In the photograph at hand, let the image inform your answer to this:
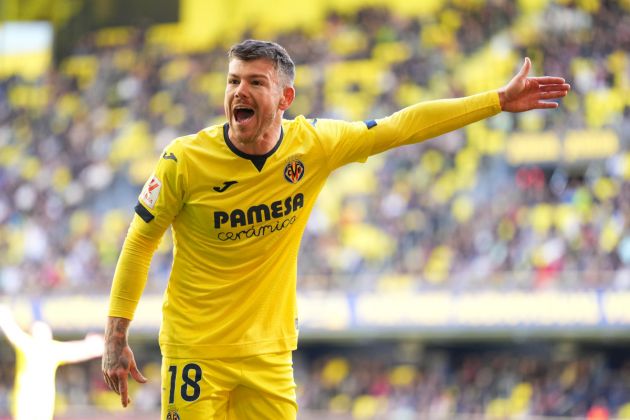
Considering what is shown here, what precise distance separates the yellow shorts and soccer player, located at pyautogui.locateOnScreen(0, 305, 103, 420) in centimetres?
303

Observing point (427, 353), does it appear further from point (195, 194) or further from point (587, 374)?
point (195, 194)

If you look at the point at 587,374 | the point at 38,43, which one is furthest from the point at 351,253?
the point at 38,43

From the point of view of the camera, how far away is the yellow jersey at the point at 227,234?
450cm

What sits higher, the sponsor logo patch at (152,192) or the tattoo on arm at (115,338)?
the sponsor logo patch at (152,192)

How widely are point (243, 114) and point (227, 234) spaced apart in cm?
48

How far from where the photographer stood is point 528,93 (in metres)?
4.86

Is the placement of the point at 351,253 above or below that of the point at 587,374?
above

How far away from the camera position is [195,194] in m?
4.52

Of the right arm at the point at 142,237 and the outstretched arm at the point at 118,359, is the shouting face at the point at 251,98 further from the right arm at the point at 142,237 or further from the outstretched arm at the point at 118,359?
the outstretched arm at the point at 118,359

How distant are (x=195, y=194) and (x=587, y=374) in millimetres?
13350

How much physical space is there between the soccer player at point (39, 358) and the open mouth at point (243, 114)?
337cm

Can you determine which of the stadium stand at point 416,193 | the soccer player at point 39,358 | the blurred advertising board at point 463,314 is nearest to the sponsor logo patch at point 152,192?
the soccer player at point 39,358

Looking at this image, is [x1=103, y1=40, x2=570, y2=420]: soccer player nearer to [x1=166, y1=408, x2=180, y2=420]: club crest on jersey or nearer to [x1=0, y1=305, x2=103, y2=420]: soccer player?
[x1=166, y1=408, x2=180, y2=420]: club crest on jersey

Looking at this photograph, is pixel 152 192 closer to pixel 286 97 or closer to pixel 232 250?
pixel 232 250
